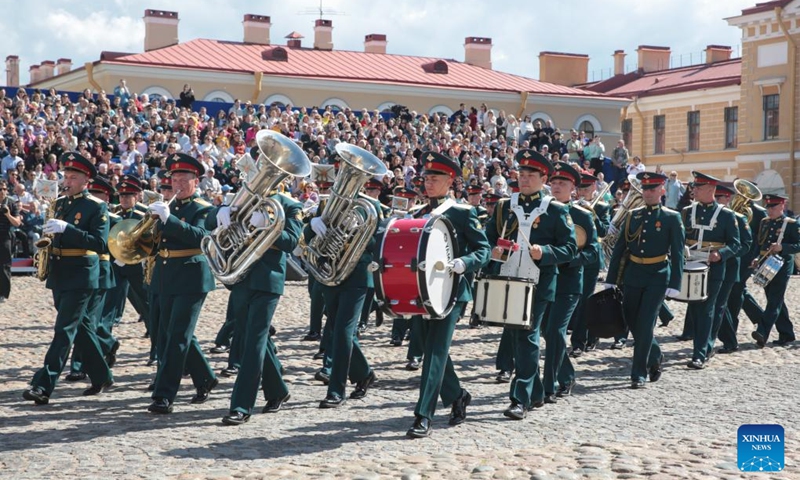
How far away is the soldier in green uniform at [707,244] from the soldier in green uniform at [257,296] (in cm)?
536

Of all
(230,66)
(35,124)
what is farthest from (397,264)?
(230,66)

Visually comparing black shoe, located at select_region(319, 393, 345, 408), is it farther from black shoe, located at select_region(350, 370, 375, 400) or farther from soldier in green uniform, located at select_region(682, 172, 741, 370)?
soldier in green uniform, located at select_region(682, 172, 741, 370)

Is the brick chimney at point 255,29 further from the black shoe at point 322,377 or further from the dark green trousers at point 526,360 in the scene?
the dark green trousers at point 526,360

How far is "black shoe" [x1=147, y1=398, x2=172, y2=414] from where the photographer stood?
9.52 metres

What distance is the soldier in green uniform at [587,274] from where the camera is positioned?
44.1 feet

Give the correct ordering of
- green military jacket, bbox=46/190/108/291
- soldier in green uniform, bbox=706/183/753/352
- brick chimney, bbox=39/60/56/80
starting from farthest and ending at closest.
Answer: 1. brick chimney, bbox=39/60/56/80
2. soldier in green uniform, bbox=706/183/753/352
3. green military jacket, bbox=46/190/108/291

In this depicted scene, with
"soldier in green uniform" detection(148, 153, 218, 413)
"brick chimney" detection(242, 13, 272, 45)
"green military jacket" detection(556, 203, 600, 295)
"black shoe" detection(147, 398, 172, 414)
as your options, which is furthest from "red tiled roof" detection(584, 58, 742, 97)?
"black shoe" detection(147, 398, 172, 414)

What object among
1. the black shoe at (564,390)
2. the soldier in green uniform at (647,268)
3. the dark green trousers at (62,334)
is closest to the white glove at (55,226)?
the dark green trousers at (62,334)

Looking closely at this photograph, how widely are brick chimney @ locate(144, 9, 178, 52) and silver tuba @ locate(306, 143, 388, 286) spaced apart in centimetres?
3777

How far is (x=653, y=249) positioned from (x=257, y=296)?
163 inches

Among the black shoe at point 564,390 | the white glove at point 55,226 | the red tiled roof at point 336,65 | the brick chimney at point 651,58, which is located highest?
the brick chimney at point 651,58

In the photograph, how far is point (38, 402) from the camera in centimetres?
997

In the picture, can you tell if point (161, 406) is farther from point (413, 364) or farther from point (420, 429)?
point (413, 364)

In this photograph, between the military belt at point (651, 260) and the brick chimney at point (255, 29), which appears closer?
the military belt at point (651, 260)
